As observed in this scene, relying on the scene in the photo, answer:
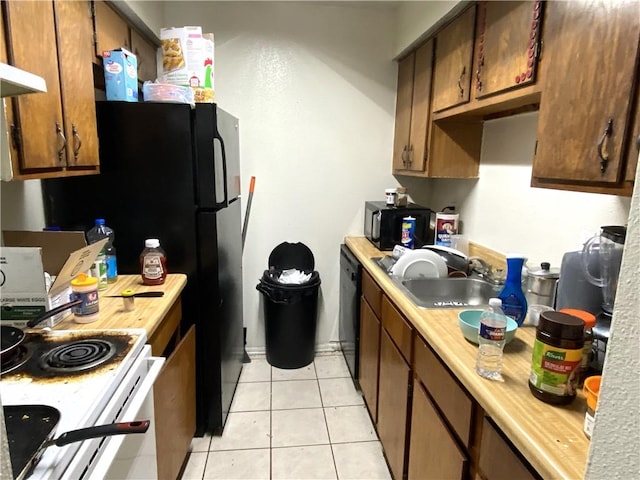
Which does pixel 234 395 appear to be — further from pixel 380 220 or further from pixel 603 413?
pixel 603 413

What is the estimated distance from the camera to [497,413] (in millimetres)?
907

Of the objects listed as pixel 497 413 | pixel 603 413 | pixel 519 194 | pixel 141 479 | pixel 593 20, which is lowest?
pixel 141 479

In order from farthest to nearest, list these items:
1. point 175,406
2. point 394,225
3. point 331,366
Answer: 1. point 331,366
2. point 394,225
3. point 175,406

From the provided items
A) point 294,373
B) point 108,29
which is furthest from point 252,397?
point 108,29

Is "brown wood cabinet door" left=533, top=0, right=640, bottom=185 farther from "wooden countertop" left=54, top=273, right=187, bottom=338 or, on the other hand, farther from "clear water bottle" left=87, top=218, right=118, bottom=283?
"clear water bottle" left=87, top=218, right=118, bottom=283

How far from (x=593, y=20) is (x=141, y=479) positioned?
176 cm

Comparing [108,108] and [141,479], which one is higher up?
[108,108]

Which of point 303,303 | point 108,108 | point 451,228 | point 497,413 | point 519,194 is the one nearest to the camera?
point 497,413

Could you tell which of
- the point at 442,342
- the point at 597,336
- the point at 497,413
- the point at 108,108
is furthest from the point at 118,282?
the point at 597,336

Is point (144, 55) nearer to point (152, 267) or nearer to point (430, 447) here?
point (152, 267)

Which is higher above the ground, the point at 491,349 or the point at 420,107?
the point at 420,107

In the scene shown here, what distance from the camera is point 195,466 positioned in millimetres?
1902

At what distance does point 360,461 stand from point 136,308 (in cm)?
131

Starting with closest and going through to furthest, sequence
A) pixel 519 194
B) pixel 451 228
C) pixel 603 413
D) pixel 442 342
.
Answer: pixel 603 413, pixel 442 342, pixel 519 194, pixel 451 228
